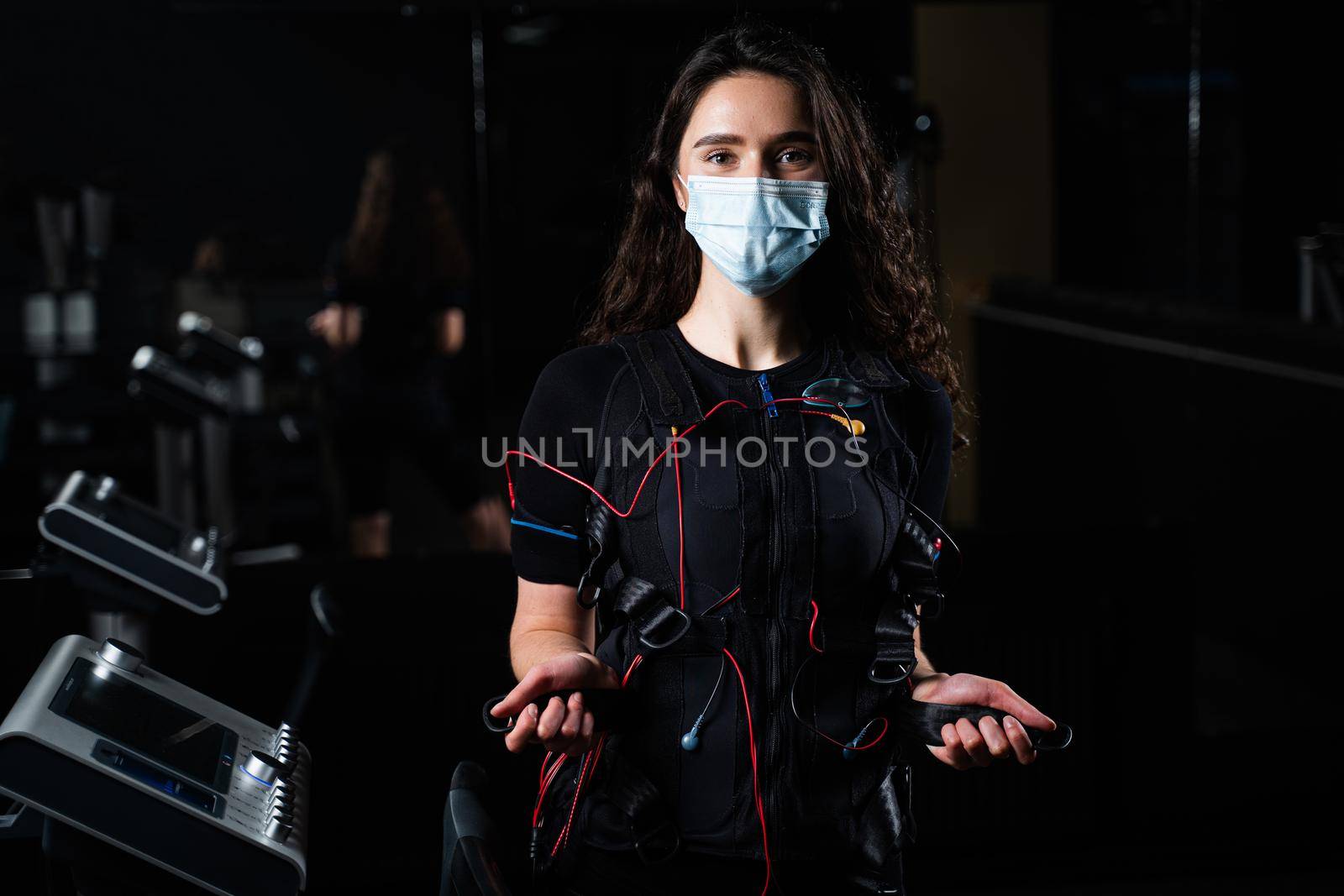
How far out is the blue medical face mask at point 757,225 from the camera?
1.37 m

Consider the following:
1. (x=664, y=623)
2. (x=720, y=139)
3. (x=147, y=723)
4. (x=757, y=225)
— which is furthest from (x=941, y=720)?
(x=147, y=723)

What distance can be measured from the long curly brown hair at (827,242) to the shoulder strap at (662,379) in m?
0.10

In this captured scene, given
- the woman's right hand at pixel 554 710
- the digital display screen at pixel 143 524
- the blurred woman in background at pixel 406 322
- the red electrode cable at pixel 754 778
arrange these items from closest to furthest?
the woman's right hand at pixel 554 710
the red electrode cable at pixel 754 778
the digital display screen at pixel 143 524
the blurred woman in background at pixel 406 322

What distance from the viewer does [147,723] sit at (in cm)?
137

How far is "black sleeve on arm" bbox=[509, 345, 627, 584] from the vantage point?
1356mm

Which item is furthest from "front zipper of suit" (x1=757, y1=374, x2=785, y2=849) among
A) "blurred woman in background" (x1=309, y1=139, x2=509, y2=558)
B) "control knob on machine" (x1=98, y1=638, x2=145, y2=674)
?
"blurred woman in background" (x1=309, y1=139, x2=509, y2=558)

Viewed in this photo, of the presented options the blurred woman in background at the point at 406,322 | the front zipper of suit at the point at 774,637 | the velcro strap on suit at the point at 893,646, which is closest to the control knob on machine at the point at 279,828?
the front zipper of suit at the point at 774,637

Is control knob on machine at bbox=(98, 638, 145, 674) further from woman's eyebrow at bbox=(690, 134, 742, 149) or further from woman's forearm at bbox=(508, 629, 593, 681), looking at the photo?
woman's eyebrow at bbox=(690, 134, 742, 149)

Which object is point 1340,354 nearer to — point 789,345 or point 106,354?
point 789,345

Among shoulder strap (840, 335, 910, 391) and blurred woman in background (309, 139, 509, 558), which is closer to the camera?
shoulder strap (840, 335, 910, 391)

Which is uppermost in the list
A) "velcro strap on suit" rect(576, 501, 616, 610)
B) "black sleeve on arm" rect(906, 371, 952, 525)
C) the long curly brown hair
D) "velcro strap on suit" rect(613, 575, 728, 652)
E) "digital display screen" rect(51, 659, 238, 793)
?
the long curly brown hair

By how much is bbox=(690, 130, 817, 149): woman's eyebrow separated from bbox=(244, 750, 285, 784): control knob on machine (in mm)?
813

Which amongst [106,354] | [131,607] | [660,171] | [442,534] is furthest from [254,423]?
[660,171]

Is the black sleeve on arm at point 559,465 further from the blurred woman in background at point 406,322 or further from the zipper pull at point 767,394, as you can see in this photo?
the blurred woman in background at point 406,322
